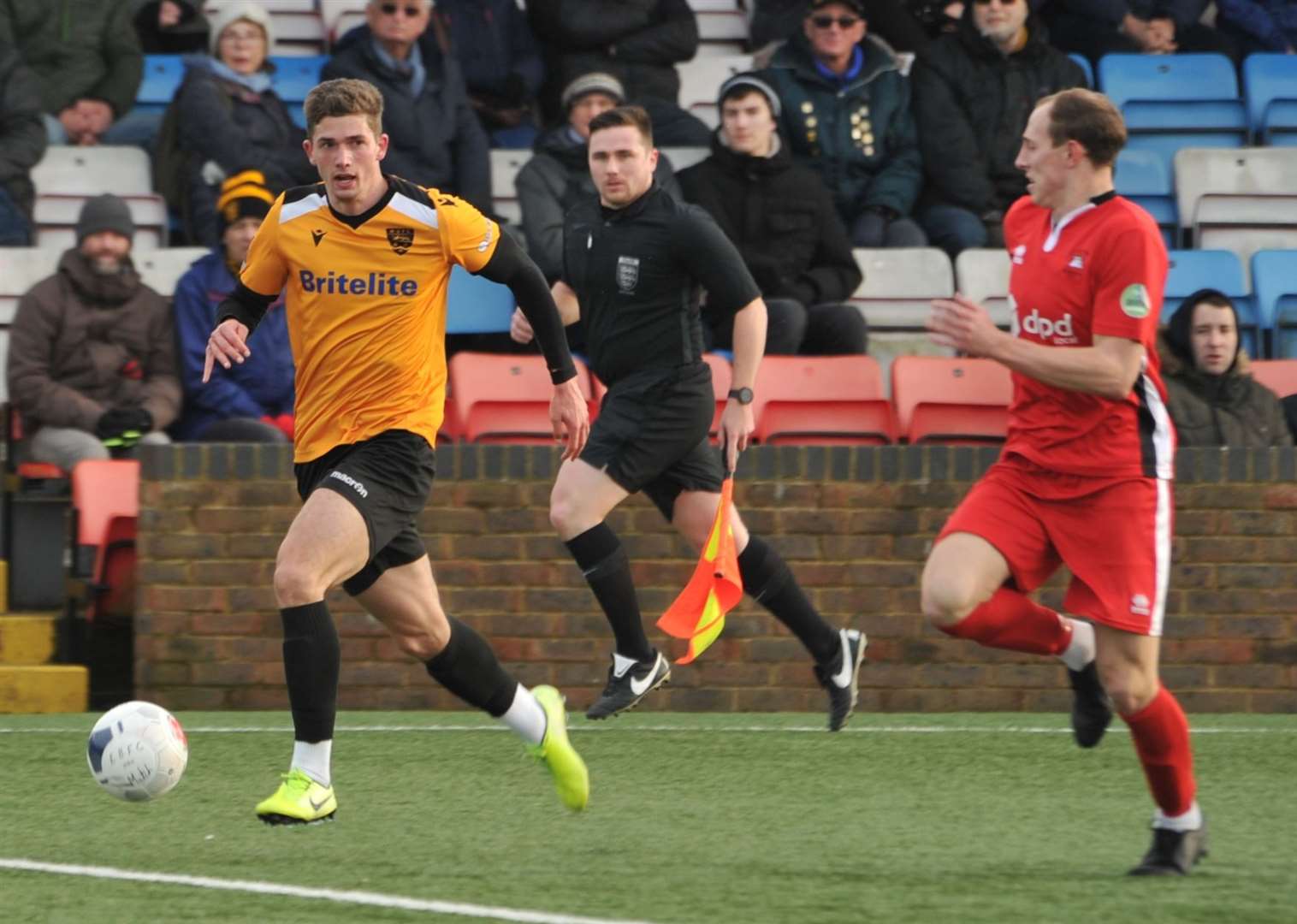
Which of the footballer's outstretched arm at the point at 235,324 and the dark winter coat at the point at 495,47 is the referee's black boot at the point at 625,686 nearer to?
the footballer's outstretched arm at the point at 235,324

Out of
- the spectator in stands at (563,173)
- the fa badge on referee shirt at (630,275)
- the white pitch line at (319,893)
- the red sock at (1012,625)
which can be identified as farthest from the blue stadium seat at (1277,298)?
the white pitch line at (319,893)

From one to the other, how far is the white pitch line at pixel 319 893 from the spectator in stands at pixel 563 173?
5.29 meters

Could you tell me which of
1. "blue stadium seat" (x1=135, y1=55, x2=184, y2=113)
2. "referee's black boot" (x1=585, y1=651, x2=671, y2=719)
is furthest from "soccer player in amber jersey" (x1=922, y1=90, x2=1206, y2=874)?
"blue stadium seat" (x1=135, y1=55, x2=184, y2=113)

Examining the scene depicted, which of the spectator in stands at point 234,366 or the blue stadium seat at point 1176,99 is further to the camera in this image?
the blue stadium seat at point 1176,99

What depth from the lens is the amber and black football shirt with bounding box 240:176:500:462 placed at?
19.3 feet

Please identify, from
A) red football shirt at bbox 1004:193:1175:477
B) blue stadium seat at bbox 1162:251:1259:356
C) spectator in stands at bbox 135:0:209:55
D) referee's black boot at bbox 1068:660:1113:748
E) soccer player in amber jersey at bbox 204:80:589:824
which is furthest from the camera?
spectator in stands at bbox 135:0:209:55

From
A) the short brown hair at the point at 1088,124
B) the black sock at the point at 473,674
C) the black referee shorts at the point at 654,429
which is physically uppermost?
the short brown hair at the point at 1088,124

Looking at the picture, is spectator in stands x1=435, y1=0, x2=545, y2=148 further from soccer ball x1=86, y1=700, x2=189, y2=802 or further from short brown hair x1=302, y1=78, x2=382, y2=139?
soccer ball x1=86, y1=700, x2=189, y2=802

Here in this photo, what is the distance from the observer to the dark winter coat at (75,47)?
11258 millimetres

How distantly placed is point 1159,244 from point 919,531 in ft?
12.3

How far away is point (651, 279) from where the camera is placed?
760 cm

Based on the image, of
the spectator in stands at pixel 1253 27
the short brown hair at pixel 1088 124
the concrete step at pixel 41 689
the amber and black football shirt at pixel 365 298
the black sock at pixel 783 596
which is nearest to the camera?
the short brown hair at pixel 1088 124

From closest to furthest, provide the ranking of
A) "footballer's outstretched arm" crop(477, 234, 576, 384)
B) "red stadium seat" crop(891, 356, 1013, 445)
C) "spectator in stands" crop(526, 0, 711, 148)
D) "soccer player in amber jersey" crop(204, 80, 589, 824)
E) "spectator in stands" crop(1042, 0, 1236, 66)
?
"soccer player in amber jersey" crop(204, 80, 589, 824)
"footballer's outstretched arm" crop(477, 234, 576, 384)
"red stadium seat" crop(891, 356, 1013, 445)
"spectator in stands" crop(526, 0, 711, 148)
"spectator in stands" crop(1042, 0, 1236, 66)

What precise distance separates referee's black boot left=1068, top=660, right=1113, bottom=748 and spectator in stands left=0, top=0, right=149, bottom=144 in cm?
659
